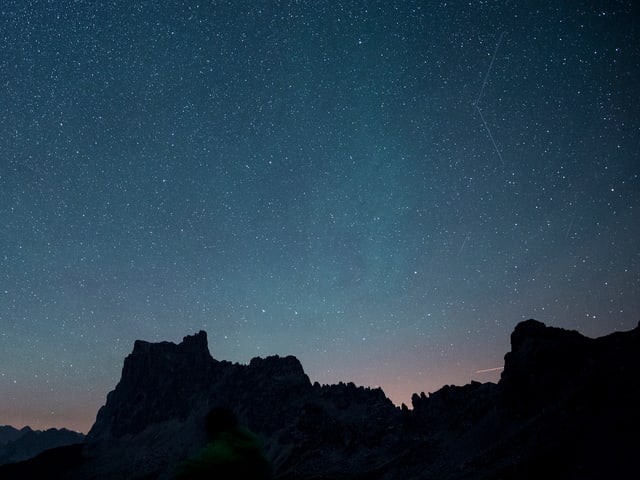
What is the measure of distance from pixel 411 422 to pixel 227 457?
350ft

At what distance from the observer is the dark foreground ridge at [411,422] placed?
1532 inches

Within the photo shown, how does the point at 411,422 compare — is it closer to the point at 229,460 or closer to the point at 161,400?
the point at 229,460

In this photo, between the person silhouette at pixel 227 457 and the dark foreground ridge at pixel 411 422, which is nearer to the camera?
the person silhouette at pixel 227 457

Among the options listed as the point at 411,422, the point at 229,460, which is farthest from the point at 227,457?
the point at 411,422

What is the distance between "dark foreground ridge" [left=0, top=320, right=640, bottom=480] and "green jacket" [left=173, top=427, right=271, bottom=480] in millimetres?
33432

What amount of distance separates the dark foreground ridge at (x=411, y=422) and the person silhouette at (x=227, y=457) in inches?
1316

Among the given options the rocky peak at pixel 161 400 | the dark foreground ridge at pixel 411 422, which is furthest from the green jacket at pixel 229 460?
the rocky peak at pixel 161 400

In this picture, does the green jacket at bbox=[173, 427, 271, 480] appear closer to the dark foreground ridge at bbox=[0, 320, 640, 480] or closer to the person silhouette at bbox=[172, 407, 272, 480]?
the person silhouette at bbox=[172, 407, 272, 480]

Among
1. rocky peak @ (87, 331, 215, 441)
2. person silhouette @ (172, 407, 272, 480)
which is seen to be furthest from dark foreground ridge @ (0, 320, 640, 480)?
person silhouette @ (172, 407, 272, 480)

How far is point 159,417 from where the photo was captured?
7239 inches

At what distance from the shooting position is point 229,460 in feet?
10.3

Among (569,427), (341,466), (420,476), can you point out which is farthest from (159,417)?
(569,427)

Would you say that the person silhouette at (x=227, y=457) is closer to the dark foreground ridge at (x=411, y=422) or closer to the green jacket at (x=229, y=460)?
the green jacket at (x=229, y=460)

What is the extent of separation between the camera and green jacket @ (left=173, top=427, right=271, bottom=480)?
10.2 ft
